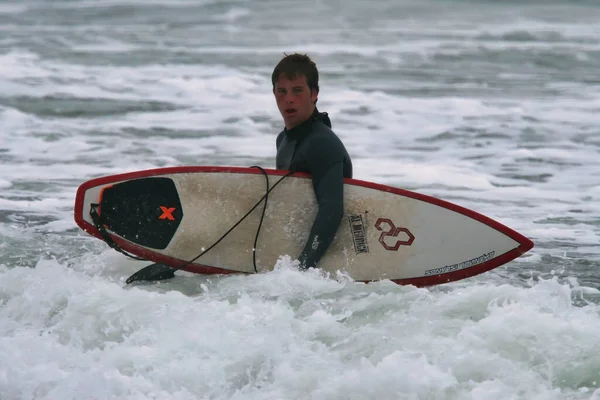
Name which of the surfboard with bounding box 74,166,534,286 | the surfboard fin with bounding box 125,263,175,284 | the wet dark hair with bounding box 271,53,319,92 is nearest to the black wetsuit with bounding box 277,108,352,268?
the surfboard with bounding box 74,166,534,286

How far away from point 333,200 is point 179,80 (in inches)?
444

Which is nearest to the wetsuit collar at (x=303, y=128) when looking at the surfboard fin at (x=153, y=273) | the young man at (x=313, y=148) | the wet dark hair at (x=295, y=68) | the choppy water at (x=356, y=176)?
the young man at (x=313, y=148)

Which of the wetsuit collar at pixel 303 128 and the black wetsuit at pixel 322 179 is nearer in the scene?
the black wetsuit at pixel 322 179

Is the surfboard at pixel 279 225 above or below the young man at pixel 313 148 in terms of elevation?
below

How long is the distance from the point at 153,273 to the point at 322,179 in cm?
95

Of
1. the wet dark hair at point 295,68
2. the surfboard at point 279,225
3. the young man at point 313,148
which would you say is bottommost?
the surfboard at point 279,225

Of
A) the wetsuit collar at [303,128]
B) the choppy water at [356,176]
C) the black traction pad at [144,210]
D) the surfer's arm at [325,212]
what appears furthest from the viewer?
the black traction pad at [144,210]

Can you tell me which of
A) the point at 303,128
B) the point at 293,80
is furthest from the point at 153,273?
the point at 293,80

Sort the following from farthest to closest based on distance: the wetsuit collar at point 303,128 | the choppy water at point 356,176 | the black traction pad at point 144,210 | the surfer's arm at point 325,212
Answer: the black traction pad at point 144,210 → the wetsuit collar at point 303,128 → the surfer's arm at point 325,212 → the choppy water at point 356,176

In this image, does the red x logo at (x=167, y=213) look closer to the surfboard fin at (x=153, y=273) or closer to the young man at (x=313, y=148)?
the surfboard fin at (x=153, y=273)

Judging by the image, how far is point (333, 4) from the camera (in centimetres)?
2930

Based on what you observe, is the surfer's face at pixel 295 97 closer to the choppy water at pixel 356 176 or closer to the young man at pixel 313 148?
the young man at pixel 313 148

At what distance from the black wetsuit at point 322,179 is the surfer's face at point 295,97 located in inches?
2.4

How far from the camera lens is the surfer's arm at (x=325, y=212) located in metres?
4.62
